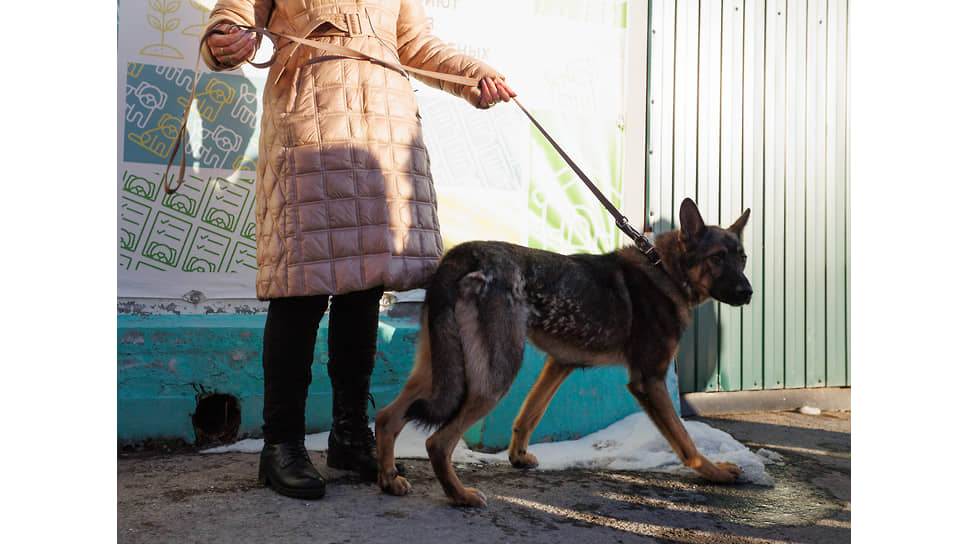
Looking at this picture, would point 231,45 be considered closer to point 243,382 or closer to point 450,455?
point 450,455

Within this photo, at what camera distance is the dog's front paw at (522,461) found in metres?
3.16

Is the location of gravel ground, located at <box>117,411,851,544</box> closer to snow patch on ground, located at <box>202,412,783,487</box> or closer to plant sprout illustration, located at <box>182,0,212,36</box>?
snow patch on ground, located at <box>202,412,783,487</box>

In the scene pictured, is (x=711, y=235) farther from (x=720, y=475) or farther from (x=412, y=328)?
(x=412, y=328)

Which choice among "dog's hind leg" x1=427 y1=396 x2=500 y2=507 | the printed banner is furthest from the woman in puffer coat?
the printed banner

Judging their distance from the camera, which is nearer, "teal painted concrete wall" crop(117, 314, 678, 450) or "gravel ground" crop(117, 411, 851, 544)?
"gravel ground" crop(117, 411, 851, 544)

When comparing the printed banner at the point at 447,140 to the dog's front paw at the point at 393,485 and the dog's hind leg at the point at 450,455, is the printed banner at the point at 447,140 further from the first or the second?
the dog's hind leg at the point at 450,455

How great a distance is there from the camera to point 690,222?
10.4 ft

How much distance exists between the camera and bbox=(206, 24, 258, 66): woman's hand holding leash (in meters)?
2.32

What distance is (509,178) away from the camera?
4.20 m

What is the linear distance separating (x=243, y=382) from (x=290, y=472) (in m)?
1.12

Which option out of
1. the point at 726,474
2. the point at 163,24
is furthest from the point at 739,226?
the point at 163,24

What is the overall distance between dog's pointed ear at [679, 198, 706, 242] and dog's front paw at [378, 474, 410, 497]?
69.7 inches
